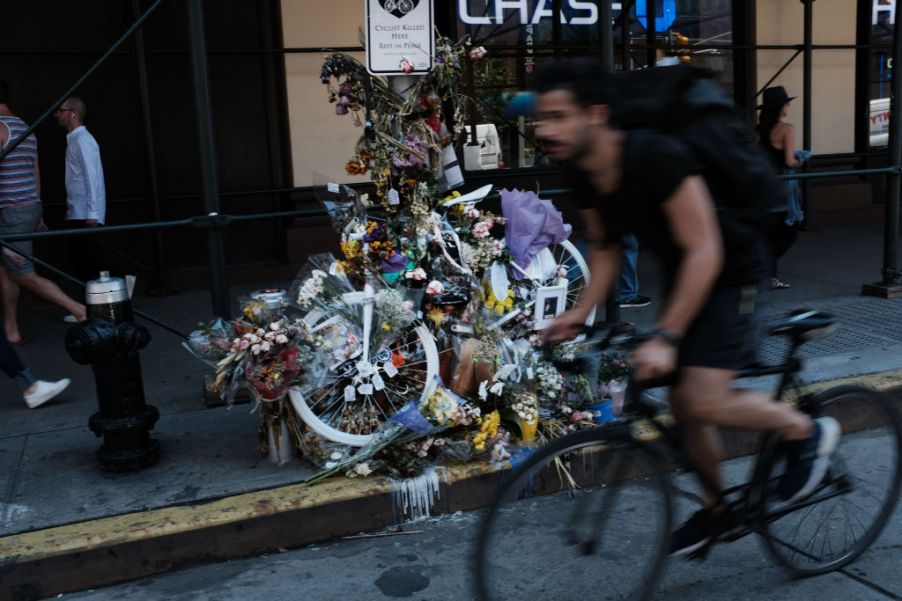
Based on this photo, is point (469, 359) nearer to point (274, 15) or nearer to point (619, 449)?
point (619, 449)

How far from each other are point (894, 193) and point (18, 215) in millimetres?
6836

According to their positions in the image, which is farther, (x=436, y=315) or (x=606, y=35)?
(x=606, y=35)

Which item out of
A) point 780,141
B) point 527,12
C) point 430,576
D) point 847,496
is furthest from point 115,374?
point 527,12

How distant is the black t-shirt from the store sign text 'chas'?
6.96m

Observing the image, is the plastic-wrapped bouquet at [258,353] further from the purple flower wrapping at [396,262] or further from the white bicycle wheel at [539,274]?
the white bicycle wheel at [539,274]

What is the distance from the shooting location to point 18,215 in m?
6.58

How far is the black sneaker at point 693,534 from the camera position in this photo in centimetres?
307

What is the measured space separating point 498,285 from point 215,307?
5.39 ft

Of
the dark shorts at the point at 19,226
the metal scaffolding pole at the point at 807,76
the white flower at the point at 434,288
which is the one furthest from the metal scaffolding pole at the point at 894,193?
the dark shorts at the point at 19,226

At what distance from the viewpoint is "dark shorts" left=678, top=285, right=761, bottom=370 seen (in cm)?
288

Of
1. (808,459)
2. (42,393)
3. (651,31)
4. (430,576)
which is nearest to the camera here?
(808,459)

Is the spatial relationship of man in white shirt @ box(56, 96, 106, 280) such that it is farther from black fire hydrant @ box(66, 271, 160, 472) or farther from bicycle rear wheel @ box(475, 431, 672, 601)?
bicycle rear wheel @ box(475, 431, 672, 601)

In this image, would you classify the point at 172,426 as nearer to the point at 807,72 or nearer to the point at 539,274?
the point at 539,274

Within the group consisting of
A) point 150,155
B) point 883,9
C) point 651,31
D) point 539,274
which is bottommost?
point 539,274
